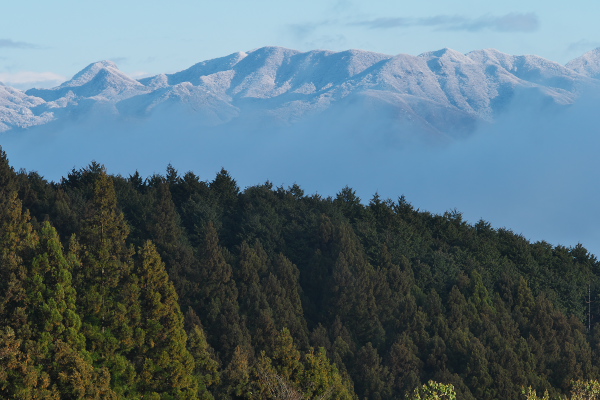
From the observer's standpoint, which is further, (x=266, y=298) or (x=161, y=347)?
(x=266, y=298)

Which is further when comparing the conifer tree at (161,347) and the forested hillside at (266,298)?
the conifer tree at (161,347)

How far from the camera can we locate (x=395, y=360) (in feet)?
166

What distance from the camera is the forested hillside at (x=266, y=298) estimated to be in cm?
3628

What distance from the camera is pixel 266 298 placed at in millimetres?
52781

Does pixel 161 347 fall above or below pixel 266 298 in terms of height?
above

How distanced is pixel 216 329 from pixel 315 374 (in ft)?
38.7

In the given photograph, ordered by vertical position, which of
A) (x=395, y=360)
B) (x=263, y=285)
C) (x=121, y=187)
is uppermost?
(x=121, y=187)

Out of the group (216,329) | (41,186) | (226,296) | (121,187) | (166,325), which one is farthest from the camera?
(121,187)

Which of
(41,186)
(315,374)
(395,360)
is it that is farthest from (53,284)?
(41,186)

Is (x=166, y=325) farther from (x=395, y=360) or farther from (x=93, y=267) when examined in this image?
(x=395, y=360)

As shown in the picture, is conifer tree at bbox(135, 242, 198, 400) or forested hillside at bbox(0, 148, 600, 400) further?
conifer tree at bbox(135, 242, 198, 400)

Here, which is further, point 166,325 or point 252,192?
point 252,192

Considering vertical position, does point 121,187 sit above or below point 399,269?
above

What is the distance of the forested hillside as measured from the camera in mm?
36281
